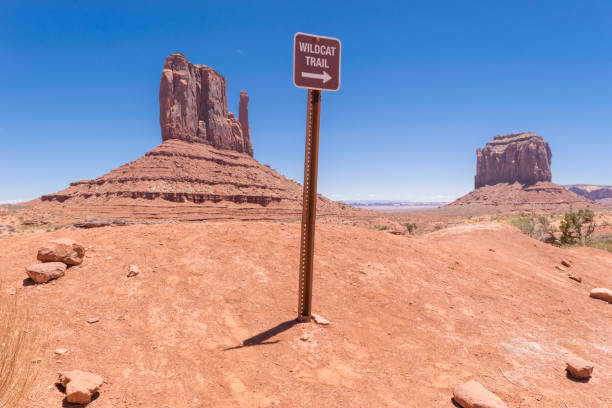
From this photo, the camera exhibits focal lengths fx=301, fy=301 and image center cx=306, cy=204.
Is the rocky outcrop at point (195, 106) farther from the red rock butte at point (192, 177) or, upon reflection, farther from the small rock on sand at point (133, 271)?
the small rock on sand at point (133, 271)

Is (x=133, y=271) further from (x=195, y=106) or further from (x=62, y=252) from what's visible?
(x=195, y=106)

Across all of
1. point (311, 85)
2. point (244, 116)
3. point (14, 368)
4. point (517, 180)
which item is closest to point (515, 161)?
point (517, 180)

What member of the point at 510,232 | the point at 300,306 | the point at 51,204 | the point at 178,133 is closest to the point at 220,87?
the point at 178,133

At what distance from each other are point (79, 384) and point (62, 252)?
12.5ft

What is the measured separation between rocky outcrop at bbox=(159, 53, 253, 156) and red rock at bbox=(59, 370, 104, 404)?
103018 mm

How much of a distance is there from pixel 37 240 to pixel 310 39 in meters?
8.31

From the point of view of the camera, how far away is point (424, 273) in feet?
28.6

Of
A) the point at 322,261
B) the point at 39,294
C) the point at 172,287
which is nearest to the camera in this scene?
the point at 39,294

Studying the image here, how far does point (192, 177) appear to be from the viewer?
80.4 metres

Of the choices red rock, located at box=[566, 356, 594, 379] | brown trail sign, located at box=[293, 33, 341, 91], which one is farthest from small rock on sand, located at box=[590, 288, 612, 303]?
Result: brown trail sign, located at box=[293, 33, 341, 91]

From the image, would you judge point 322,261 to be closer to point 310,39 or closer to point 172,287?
point 172,287

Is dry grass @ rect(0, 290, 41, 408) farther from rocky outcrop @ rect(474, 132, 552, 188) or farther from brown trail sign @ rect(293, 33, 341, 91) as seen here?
rocky outcrop @ rect(474, 132, 552, 188)

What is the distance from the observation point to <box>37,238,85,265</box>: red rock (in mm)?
6125

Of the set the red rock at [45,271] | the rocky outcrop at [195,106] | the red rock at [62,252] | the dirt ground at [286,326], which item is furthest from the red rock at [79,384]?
the rocky outcrop at [195,106]
